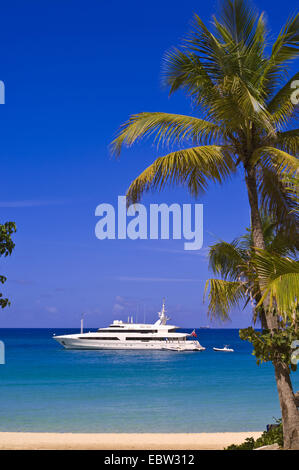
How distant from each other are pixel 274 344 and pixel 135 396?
28.0 m

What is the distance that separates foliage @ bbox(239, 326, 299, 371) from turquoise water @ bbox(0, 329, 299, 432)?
13532mm

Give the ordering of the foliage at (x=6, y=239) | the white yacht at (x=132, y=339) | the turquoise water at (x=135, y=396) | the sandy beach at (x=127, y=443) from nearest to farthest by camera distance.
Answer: the foliage at (x=6, y=239) → the sandy beach at (x=127, y=443) → the turquoise water at (x=135, y=396) → the white yacht at (x=132, y=339)

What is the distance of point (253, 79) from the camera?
798 cm

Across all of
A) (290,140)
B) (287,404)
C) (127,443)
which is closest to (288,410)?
(287,404)

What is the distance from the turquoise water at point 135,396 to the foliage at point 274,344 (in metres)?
13.5

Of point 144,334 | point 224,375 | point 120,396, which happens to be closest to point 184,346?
point 144,334

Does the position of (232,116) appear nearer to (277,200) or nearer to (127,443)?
(277,200)

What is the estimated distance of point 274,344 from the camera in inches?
291

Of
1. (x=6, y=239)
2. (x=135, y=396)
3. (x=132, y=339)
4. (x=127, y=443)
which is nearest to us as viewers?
(x=6, y=239)

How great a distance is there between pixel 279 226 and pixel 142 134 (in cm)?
308

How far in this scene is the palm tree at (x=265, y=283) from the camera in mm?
6057

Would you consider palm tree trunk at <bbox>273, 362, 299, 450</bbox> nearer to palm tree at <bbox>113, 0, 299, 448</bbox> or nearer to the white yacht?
palm tree at <bbox>113, 0, 299, 448</bbox>

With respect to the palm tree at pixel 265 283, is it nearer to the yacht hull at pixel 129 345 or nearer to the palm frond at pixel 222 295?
the palm frond at pixel 222 295

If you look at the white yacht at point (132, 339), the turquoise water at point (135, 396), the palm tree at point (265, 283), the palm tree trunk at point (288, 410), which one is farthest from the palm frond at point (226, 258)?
the white yacht at point (132, 339)
